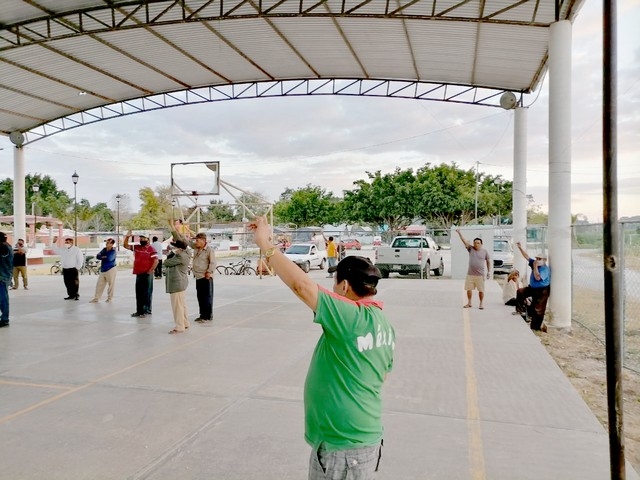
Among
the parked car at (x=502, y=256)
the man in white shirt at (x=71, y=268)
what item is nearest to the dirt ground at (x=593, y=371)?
the parked car at (x=502, y=256)

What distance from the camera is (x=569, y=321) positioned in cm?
1005

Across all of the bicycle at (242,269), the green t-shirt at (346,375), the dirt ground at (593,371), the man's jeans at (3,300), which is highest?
the green t-shirt at (346,375)

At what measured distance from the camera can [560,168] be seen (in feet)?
33.7

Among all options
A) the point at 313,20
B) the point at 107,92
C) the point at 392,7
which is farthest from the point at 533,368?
the point at 107,92

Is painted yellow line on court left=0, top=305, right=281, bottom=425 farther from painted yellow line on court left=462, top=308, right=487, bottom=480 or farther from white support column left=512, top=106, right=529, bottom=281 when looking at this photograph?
white support column left=512, top=106, right=529, bottom=281

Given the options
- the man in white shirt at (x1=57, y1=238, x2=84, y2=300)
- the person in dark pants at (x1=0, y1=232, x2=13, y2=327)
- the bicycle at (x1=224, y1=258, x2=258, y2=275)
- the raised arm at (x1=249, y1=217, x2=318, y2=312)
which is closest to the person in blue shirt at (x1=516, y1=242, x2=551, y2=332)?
the raised arm at (x1=249, y1=217, x2=318, y2=312)

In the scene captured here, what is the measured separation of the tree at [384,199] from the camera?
138ft

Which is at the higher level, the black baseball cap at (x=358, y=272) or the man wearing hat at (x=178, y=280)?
the black baseball cap at (x=358, y=272)

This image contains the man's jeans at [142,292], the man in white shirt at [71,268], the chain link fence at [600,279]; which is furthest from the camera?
the man in white shirt at [71,268]

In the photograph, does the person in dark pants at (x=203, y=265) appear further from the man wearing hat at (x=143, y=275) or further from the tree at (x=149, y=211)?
the tree at (x=149, y=211)

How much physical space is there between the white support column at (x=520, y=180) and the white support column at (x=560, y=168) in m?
6.19

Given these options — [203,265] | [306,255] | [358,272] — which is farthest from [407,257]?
[358,272]

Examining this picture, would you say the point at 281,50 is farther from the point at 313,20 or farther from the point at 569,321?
the point at 569,321

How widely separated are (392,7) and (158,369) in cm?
1063
